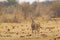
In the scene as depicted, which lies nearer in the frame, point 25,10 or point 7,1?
point 25,10

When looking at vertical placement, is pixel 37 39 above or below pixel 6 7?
below

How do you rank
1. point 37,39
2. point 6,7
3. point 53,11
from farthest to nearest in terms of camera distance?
point 6,7 < point 53,11 < point 37,39

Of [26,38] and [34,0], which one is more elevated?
[34,0]

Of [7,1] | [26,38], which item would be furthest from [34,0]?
[26,38]

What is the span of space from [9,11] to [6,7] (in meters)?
1.08

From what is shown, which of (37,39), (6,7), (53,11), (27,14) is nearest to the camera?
(37,39)

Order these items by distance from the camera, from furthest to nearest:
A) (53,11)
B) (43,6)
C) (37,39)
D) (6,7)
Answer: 1. (43,6)
2. (6,7)
3. (53,11)
4. (37,39)

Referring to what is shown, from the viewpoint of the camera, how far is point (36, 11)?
2567 centimetres

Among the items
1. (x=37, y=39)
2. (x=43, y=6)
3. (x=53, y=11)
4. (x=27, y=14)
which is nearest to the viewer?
(x=37, y=39)

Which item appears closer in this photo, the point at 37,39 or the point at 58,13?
the point at 37,39

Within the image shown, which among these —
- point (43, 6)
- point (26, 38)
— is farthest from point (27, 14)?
point (26, 38)

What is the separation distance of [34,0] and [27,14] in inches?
328

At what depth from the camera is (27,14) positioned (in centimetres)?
2366

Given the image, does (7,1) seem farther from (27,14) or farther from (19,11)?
(27,14)
